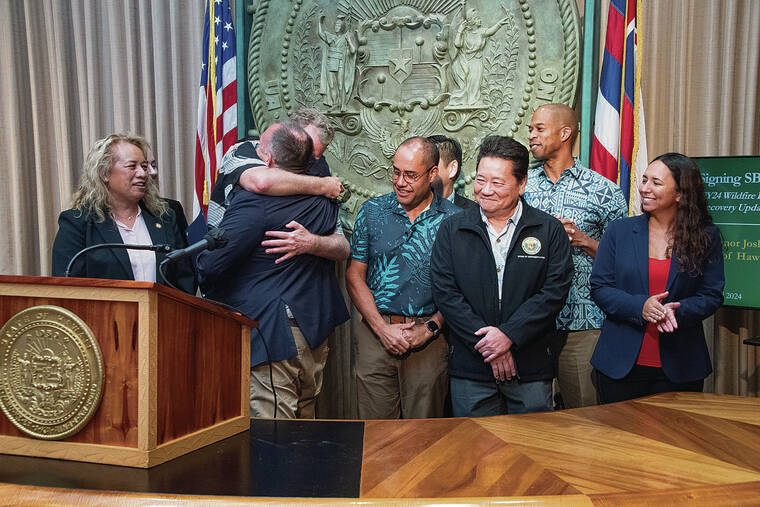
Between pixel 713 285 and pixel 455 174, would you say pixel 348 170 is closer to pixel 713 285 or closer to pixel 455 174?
pixel 455 174

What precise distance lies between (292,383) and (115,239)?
881mm

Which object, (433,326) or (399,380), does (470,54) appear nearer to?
(433,326)

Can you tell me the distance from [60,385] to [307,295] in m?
1.32

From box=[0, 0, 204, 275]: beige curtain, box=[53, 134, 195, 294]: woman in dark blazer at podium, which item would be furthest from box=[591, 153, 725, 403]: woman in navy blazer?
box=[0, 0, 204, 275]: beige curtain

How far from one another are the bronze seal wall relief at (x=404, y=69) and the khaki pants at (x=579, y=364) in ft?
3.25

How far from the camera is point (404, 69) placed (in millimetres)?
3533

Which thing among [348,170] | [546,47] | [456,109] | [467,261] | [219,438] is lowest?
[219,438]

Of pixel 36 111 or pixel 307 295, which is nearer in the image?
pixel 307 295

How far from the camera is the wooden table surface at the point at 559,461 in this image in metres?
1.16

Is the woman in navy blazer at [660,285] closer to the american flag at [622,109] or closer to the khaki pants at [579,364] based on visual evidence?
the khaki pants at [579,364]

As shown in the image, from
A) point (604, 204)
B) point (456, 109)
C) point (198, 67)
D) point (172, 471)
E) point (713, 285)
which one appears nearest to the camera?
point (172, 471)

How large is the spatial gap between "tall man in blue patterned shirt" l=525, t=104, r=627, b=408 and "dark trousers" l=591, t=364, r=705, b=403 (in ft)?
1.29

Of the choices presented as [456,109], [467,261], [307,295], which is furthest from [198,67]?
[467,261]

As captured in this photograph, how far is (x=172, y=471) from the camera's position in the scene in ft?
4.25
